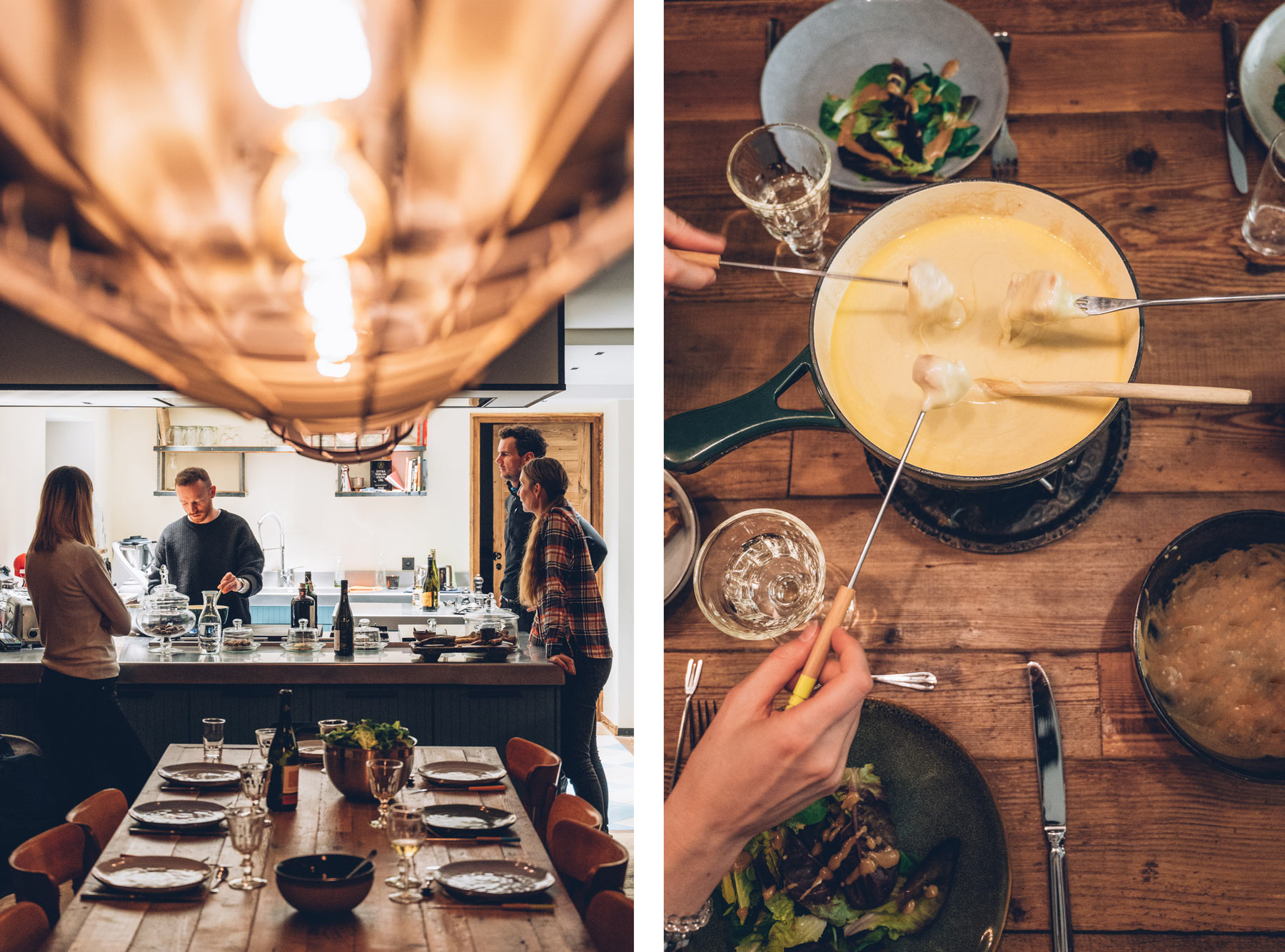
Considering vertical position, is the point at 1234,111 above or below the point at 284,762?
above

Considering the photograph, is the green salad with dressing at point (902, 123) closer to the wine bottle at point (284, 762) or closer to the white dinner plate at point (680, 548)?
the white dinner plate at point (680, 548)

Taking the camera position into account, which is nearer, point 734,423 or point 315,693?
point 315,693

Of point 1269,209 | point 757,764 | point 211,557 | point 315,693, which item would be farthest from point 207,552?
point 1269,209

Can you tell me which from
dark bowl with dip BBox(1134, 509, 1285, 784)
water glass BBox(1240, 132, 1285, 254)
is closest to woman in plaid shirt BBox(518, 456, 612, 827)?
dark bowl with dip BBox(1134, 509, 1285, 784)

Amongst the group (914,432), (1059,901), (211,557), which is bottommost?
(1059,901)

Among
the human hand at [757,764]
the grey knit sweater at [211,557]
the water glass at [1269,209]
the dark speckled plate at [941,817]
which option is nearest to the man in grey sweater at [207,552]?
the grey knit sweater at [211,557]

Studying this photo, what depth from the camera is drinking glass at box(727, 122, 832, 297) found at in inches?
41.3

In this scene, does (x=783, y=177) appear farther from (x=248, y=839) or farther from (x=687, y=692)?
(x=248, y=839)

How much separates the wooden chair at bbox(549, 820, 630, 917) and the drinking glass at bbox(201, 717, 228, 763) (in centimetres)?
23

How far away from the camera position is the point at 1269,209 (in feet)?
3.69

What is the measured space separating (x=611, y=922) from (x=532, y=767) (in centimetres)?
12

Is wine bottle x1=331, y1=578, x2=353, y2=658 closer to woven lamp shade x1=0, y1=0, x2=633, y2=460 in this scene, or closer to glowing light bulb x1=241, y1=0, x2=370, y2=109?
woven lamp shade x1=0, y1=0, x2=633, y2=460

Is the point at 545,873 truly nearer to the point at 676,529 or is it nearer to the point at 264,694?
the point at 264,694

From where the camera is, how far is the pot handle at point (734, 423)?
1075 millimetres
